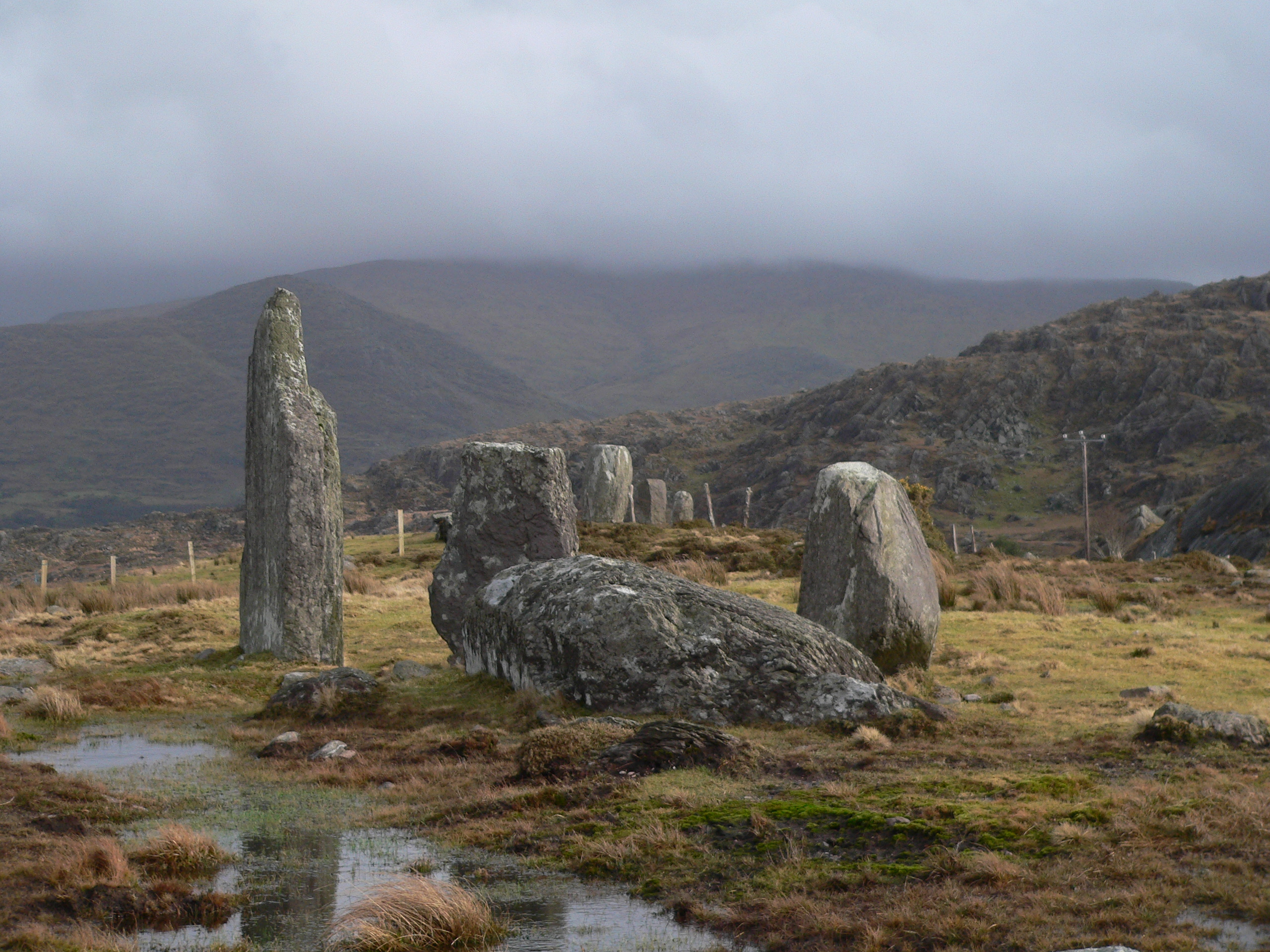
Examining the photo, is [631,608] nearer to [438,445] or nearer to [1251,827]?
[1251,827]

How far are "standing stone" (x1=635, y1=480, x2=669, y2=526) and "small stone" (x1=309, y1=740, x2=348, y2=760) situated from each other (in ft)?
140

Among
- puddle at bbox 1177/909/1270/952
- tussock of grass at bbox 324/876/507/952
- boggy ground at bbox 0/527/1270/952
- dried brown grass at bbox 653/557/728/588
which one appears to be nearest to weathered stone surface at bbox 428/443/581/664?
boggy ground at bbox 0/527/1270/952

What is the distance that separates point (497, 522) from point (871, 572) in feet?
21.8

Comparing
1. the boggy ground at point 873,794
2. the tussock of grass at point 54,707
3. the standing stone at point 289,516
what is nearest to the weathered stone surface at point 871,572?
the boggy ground at point 873,794

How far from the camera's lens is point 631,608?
1393 cm

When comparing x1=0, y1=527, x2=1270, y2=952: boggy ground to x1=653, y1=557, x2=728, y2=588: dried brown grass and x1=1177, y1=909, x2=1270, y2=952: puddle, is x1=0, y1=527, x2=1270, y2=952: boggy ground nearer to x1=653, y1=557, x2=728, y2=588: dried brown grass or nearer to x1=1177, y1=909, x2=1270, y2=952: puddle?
x1=1177, y1=909, x2=1270, y2=952: puddle

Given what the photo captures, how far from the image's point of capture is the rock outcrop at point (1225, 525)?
40.8 m

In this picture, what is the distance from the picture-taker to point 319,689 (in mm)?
15078

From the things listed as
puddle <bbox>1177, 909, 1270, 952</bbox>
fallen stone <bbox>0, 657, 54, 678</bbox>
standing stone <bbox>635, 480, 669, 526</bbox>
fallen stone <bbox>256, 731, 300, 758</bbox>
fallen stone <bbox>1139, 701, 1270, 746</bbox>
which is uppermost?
standing stone <bbox>635, 480, 669, 526</bbox>

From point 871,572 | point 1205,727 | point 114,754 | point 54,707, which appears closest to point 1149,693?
point 1205,727

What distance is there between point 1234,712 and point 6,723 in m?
13.4

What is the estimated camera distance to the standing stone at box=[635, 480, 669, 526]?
55.5m

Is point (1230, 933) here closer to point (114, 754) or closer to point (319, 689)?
point (114, 754)

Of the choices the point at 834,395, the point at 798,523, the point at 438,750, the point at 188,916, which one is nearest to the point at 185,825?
the point at 188,916
